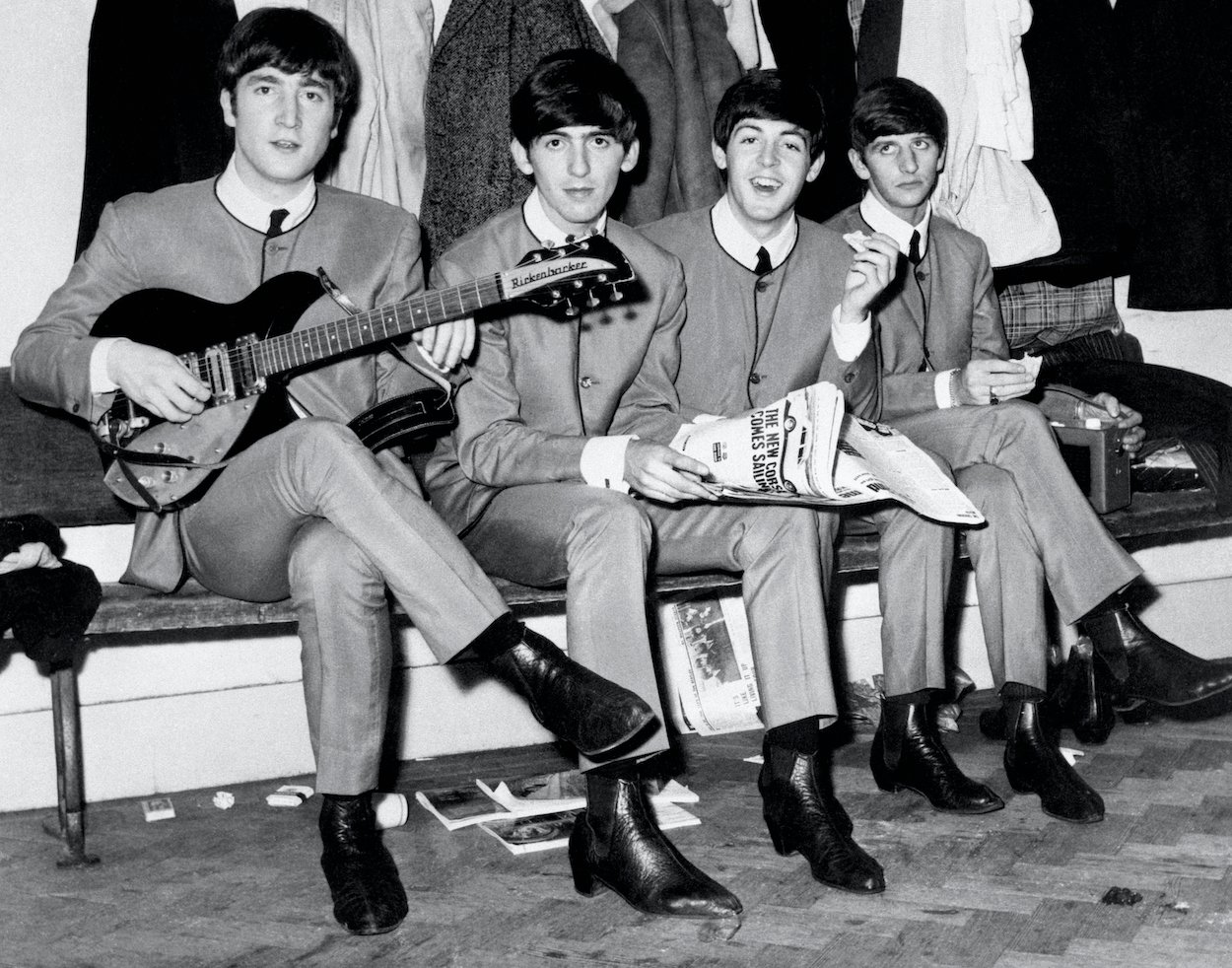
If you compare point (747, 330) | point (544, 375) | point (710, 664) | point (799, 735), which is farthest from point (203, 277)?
point (710, 664)

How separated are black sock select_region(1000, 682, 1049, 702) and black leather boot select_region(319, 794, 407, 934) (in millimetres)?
1247

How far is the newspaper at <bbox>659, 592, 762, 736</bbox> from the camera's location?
3.33 metres

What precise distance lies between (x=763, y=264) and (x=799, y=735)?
105 cm

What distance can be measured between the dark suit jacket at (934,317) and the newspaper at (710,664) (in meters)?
0.76

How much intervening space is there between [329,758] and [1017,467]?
5.01 ft

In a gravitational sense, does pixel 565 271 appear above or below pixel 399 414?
above

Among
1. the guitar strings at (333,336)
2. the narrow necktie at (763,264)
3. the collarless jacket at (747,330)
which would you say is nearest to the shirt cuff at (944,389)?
the collarless jacket at (747,330)

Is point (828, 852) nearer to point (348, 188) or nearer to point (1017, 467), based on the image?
point (1017, 467)

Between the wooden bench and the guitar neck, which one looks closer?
the guitar neck

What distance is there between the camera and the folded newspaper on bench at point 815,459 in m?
2.08

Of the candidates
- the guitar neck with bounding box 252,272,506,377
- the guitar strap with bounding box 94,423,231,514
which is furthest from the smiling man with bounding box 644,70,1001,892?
the guitar strap with bounding box 94,423,231,514

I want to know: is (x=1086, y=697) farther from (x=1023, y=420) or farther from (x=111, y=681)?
(x=111, y=681)

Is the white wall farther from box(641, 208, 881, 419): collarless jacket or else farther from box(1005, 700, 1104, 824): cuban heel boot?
box(1005, 700, 1104, 824): cuban heel boot

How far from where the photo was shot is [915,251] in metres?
3.15
